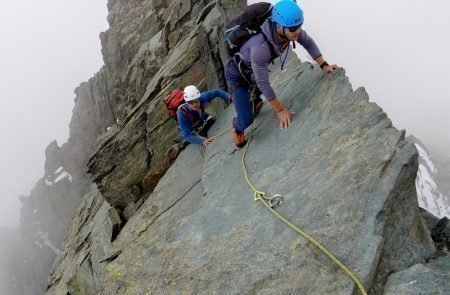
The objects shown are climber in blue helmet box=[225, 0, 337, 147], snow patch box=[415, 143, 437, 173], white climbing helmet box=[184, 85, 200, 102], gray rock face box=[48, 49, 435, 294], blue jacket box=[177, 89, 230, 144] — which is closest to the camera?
gray rock face box=[48, 49, 435, 294]

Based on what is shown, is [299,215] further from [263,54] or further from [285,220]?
[263,54]

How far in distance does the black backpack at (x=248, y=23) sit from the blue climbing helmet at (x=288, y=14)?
0.91m

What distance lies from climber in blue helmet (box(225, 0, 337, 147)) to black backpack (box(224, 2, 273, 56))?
0.22 m

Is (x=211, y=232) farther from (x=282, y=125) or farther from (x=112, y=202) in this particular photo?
(x=112, y=202)

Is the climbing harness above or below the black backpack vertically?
below

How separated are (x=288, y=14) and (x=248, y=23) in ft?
4.65

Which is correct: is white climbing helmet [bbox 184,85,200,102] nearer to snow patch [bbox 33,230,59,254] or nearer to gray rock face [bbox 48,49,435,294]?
gray rock face [bbox 48,49,435,294]

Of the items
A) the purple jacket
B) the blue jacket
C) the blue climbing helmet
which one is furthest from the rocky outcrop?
the blue climbing helmet

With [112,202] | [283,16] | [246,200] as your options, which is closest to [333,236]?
[246,200]

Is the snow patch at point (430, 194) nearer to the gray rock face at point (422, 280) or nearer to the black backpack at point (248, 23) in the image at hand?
the black backpack at point (248, 23)

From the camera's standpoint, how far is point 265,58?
9141mm

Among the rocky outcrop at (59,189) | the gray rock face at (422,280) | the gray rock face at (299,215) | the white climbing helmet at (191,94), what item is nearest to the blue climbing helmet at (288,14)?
the gray rock face at (299,215)

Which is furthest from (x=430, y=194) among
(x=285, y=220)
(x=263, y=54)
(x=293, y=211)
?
(x=285, y=220)

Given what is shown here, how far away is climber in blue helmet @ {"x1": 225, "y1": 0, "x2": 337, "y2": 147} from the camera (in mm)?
8516
